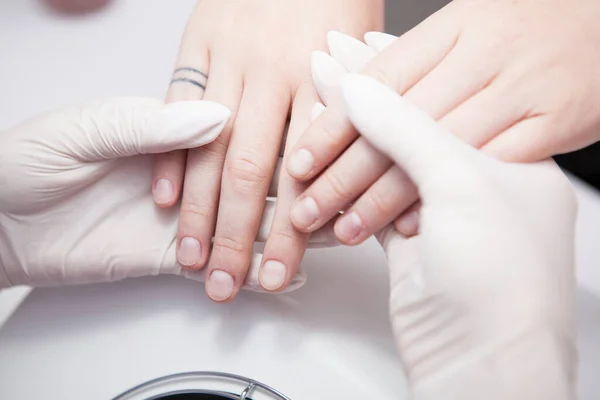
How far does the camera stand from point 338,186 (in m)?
0.61

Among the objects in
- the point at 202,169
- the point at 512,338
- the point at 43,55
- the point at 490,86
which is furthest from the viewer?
the point at 43,55

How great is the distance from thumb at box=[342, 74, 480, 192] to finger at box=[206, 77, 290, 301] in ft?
0.64

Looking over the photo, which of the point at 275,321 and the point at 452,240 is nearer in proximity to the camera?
the point at 452,240

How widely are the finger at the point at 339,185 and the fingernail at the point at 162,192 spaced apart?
0.57 ft

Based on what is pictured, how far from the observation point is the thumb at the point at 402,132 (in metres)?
0.51

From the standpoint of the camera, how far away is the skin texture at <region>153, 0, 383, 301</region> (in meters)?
0.69

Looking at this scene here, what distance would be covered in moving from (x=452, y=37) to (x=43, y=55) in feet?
2.49

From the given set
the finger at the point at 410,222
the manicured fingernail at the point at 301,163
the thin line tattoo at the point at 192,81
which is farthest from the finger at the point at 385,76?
the thin line tattoo at the point at 192,81

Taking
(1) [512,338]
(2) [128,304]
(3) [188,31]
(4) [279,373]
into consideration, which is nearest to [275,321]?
(4) [279,373]

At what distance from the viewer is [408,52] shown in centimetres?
64

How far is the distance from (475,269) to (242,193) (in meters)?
0.33

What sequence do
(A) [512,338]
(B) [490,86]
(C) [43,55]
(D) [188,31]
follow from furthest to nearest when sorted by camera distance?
(C) [43,55] < (D) [188,31] < (B) [490,86] < (A) [512,338]

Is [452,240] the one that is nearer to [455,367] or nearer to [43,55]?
[455,367]

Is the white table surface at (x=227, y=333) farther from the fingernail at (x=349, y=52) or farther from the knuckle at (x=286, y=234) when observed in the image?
the fingernail at (x=349, y=52)
